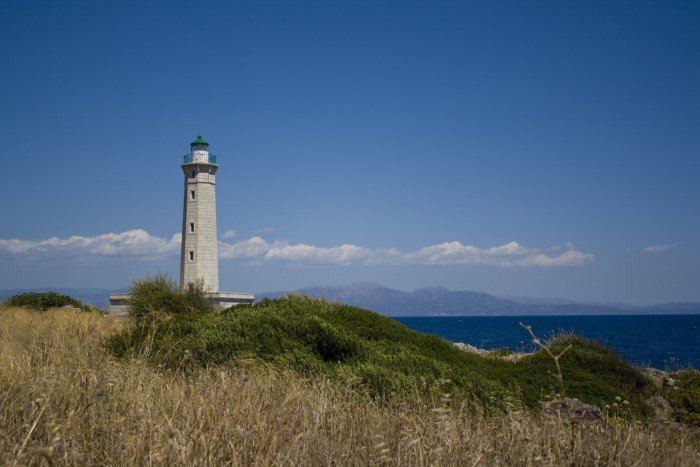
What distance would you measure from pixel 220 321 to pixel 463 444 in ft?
29.9

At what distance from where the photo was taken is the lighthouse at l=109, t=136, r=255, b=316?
4162 centimetres

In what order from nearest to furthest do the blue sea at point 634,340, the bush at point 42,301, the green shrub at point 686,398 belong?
the green shrub at point 686,398 < the bush at point 42,301 < the blue sea at point 634,340

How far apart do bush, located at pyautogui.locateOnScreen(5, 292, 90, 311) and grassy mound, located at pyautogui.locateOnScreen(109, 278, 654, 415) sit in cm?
1625

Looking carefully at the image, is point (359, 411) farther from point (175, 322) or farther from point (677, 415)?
point (677, 415)

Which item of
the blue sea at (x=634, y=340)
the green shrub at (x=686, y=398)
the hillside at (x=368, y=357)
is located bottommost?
the blue sea at (x=634, y=340)

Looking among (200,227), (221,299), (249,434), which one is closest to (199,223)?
(200,227)

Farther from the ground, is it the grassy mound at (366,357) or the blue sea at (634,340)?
the grassy mound at (366,357)

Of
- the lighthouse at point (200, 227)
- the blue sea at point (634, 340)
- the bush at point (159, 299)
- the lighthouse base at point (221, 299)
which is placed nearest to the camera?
the bush at point (159, 299)

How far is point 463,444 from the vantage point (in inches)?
209

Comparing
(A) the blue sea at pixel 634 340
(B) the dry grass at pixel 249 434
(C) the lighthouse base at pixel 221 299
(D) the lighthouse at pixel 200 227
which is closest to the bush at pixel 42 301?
(C) the lighthouse base at pixel 221 299

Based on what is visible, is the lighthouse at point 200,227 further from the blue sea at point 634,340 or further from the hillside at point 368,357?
the hillside at point 368,357

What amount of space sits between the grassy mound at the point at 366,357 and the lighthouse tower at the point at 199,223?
25668 mm

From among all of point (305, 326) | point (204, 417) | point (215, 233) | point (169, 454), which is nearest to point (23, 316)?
point (305, 326)

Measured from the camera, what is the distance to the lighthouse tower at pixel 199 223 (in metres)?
41.8
